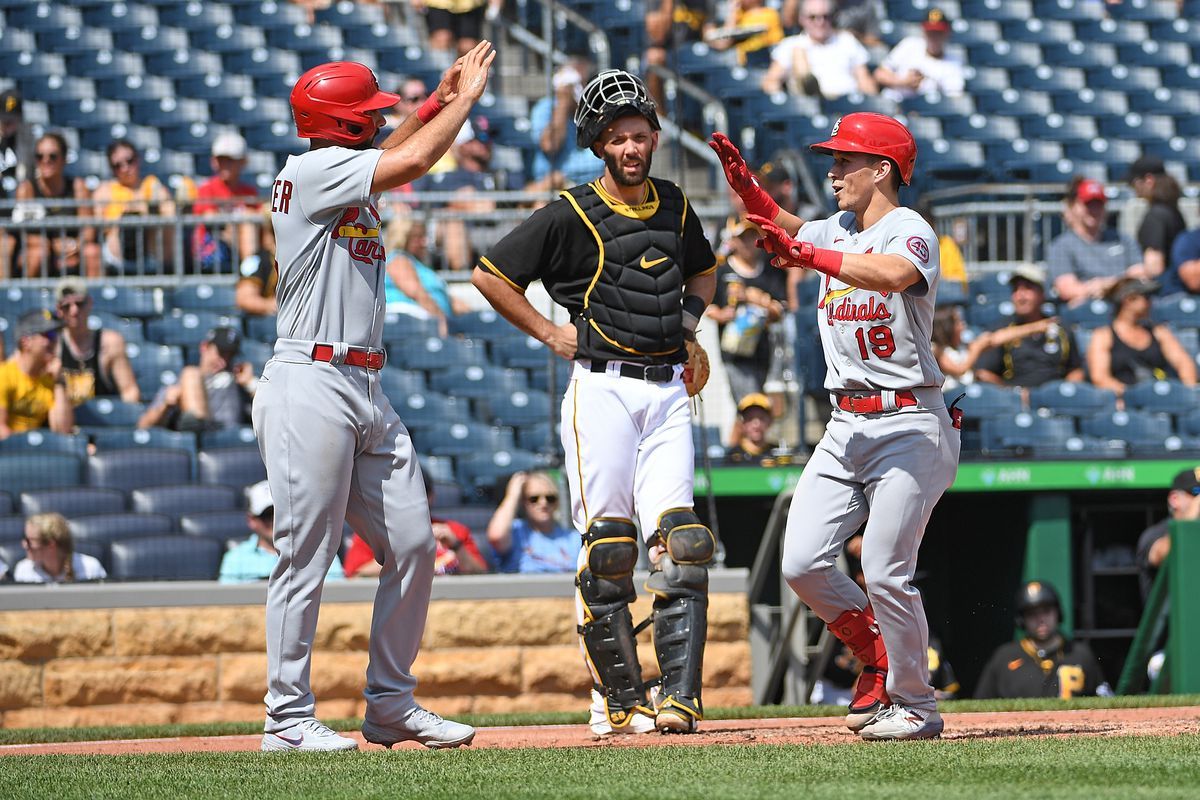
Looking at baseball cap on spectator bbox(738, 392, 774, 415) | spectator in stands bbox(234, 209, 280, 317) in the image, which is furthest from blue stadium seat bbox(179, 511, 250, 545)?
Result: baseball cap on spectator bbox(738, 392, 774, 415)

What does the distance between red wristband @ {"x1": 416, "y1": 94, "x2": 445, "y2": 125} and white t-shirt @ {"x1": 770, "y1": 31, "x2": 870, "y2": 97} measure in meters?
9.13

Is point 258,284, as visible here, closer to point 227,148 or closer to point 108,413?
point 227,148

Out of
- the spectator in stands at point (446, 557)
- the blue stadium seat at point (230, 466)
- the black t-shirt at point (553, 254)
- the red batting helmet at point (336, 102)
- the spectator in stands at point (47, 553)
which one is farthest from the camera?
the blue stadium seat at point (230, 466)

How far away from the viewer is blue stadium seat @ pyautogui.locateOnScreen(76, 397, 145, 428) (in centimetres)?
991

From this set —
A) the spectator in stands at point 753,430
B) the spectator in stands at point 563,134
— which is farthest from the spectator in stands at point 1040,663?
the spectator in stands at point 563,134

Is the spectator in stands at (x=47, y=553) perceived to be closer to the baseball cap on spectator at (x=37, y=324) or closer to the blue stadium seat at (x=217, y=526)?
the blue stadium seat at (x=217, y=526)

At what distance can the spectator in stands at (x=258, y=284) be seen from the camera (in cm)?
1080

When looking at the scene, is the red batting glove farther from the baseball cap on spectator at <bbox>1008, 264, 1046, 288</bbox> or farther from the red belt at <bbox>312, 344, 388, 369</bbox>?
the baseball cap on spectator at <bbox>1008, 264, 1046, 288</bbox>

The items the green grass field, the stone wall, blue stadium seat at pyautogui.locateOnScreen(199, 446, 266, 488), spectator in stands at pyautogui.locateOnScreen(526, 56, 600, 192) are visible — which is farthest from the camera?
spectator in stands at pyautogui.locateOnScreen(526, 56, 600, 192)

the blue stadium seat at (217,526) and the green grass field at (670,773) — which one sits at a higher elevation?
the blue stadium seat at (217,526)

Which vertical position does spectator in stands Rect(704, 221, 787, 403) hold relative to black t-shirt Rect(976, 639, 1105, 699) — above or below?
above

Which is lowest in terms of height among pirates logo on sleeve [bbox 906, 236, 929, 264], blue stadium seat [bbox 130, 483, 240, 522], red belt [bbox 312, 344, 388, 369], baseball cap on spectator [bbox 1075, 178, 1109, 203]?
blue stadium seat [bbox 130, 483, 240, 522]

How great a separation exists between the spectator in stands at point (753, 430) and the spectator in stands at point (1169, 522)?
208cm

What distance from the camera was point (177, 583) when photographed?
809 centimetres
